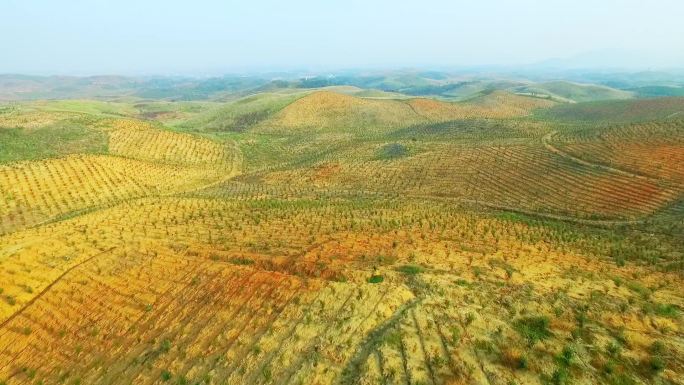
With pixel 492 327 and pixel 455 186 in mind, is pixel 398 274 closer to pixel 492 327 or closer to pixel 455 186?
pixel 492 327

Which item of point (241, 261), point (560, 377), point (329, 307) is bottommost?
point (241, 261)

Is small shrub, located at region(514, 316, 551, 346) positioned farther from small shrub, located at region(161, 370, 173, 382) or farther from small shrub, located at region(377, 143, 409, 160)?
small shrub, located at region(377, 143, 409, 160)

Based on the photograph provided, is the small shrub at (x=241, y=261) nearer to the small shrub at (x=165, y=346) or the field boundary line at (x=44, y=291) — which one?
the small shrub at (x=165, y=346)

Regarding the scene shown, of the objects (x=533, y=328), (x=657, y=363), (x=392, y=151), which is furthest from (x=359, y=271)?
(x=392, y=151)

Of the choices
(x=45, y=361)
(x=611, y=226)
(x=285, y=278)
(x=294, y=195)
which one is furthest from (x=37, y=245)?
(x=611, y=226)

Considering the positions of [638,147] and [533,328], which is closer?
[533,328]

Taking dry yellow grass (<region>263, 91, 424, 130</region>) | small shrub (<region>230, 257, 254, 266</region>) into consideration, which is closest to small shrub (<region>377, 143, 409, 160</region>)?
dry yellow grass (<region>263, 91, 424, 130</region>)

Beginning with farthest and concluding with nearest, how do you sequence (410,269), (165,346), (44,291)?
(44,291), (410,269), (165,346)

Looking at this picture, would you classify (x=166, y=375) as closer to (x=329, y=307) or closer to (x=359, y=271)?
(x=329, y=307)

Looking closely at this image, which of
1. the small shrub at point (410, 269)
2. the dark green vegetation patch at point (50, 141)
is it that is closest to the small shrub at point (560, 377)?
the small shrub at point (410, 269)
